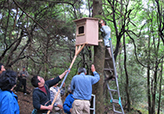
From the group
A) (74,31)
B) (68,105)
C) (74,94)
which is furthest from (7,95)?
(74,31)

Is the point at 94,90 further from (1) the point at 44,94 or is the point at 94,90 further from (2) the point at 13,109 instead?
(2) the point at 13,109

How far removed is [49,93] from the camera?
3062 mm

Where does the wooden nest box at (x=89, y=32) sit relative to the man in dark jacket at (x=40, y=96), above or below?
above

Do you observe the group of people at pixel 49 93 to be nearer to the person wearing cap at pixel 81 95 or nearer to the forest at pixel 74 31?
the person wearing cap at pixel 81 95

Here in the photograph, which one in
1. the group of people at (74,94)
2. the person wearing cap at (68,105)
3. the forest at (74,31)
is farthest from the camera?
the forest at (74,31)

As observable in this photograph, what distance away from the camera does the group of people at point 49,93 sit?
2221 millimetres

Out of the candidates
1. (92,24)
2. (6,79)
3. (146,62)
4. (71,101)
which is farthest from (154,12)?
(6,79)

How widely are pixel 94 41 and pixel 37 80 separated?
7.17 feet

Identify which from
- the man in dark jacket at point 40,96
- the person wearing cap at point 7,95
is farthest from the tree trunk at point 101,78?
the person wearing cap at point 7,95

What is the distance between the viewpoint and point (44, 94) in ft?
9.45

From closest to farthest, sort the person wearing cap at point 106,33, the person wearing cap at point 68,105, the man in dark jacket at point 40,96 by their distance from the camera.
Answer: the man in dark jacket at point 40,96, the person wearing cap at point 68,105, the person wearing cap at point 106,33

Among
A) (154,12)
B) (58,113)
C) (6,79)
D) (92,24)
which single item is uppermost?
(154,12)

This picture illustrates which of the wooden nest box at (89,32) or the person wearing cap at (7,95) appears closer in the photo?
the person wearing cap at (7,95)

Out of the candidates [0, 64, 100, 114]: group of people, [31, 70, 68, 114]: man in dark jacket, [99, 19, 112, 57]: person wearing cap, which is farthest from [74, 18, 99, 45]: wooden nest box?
[31, 70, 68, 114]: man in dark jacket
